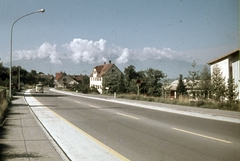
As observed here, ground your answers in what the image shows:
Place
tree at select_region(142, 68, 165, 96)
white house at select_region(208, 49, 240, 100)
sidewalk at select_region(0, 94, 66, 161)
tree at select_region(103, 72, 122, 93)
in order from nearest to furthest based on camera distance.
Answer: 1. sidewalk at select_region(0, 94, 66, 161)
2. white house at select_region(208, 49, 240, 100)
3. tree at select_region(142, 68, 165, 96)
4. tree at select_region(103, 72, 122, 93)

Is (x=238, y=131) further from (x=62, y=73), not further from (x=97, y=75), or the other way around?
(x=62, y=73)

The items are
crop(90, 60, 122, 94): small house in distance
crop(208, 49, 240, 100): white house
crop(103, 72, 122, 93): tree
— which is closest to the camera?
crop(208, 49, 240, 100): white house

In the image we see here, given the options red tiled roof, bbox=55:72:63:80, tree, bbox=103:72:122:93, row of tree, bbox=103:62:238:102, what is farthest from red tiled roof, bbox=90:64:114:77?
red tiled roof, bbox=55:72:63:80

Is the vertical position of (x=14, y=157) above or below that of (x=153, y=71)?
below

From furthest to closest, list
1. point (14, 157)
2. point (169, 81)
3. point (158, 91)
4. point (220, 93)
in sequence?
1. point (158, 91)
2. point (169, 81)
3. point (220, 93)
4. point (14, 157)

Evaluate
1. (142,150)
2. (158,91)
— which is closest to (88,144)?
(142,150)

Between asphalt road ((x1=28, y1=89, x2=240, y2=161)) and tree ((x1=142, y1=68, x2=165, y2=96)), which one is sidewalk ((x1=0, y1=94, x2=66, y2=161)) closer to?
asphalt road ((x1=28, y1=89, x2=240, y2=161))

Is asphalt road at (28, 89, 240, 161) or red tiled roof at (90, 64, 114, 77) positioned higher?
red tiled roof at (90, 64, 114, 77)

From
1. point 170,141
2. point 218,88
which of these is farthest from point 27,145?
point 218,88

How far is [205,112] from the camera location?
1659 centimetres

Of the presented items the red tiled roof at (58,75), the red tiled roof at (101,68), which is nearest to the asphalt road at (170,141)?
the red tiled roof at (101,68)

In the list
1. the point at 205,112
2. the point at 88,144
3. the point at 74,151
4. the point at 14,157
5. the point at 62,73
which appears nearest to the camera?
the point at 14,157

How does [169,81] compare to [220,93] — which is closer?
[220,93]

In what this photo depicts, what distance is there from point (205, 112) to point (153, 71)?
48.5m
